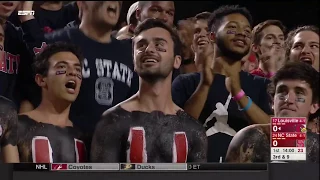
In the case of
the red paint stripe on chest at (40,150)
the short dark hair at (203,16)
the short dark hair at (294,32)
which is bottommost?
the red paint stripe on chest at (40,150)

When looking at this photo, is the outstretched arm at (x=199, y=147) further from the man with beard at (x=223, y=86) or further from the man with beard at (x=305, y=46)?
the man with beard at (x=305, y=46)

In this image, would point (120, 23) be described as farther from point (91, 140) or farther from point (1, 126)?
point (1, 126)

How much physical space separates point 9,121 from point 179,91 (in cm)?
108

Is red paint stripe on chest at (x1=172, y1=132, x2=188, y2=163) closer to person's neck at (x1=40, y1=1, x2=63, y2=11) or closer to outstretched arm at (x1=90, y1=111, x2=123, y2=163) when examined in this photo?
outstretched arm at (x1=90, y1=111, x2=123, y2=163)

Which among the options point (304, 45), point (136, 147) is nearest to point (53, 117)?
point (136, 147)

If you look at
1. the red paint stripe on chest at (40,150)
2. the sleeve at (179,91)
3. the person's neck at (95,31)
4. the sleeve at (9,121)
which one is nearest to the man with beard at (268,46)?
the sleeve at (179,91)

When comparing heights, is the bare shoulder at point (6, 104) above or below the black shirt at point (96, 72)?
below

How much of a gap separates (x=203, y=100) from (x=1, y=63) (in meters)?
1.30

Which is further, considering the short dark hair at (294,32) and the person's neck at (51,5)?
the short dark hair at (294,32)

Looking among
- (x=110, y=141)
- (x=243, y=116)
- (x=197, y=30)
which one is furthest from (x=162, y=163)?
(x=197, y=30)

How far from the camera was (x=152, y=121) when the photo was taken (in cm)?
328

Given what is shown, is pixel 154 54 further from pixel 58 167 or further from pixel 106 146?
pixel 58 167

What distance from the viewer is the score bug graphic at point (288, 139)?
3.32 metres

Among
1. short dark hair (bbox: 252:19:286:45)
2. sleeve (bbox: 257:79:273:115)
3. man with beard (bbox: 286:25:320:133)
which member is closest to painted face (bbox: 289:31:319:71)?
man with beard (bbox: 286:25:320:133)
